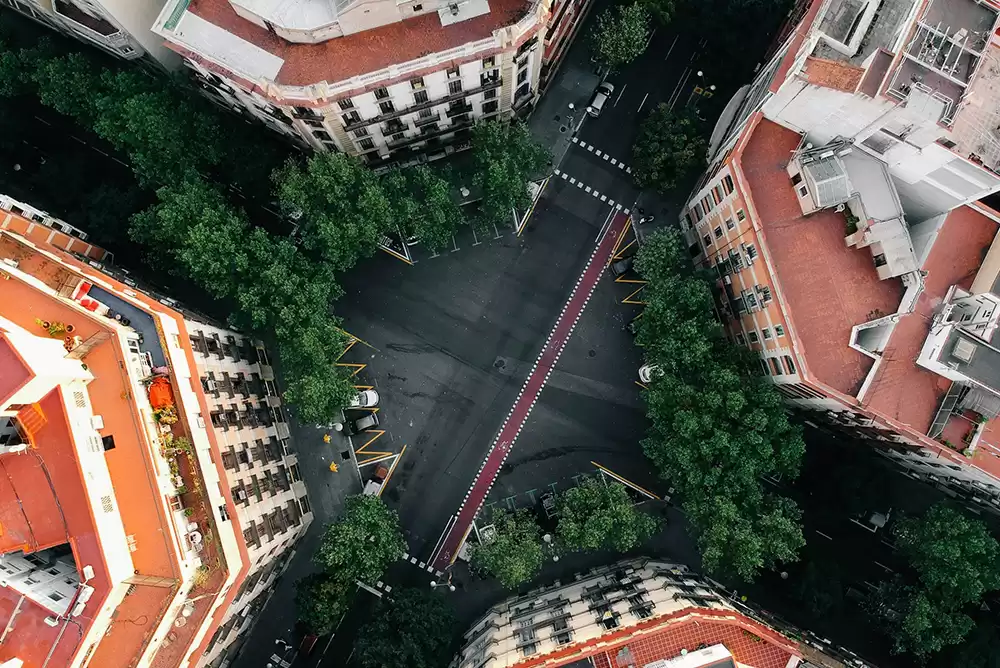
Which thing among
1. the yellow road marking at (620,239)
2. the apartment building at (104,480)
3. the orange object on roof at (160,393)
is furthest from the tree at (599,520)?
the orange object on roof at (160,393)

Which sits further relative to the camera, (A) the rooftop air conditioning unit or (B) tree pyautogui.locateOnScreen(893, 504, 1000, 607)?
(B) tree pyautogui.locateOnScreen(893, 504, 1000, 607)

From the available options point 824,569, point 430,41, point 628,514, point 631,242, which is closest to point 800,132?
point 631,242

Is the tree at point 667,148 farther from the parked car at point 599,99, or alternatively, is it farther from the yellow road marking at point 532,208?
the yellow road marking at point 532,208

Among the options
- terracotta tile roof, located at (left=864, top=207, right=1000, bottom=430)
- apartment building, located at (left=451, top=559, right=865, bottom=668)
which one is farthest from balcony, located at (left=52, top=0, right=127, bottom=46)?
terracotta tile roof, located at (left=864, top=207, right=1000, bottom=430)

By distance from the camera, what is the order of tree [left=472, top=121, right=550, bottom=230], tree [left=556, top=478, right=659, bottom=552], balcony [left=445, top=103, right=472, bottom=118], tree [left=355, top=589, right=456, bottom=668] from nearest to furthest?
tree [left=355, top=589, right=456, bottom=668] → tree [left=556, top=478, right=659, bottom=552] → tree [left=472, top=121, right=550, bottom=230] → balcony [left=445, top=103, right=472, bottom=118]

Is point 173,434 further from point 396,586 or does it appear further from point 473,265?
point 473,265

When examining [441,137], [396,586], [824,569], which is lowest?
[396,586]

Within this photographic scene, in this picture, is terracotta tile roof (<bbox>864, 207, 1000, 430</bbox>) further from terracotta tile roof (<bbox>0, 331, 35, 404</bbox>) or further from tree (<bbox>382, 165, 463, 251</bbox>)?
terracotta tile roof (<bbox>0, 331, 35, 404</bbox>)

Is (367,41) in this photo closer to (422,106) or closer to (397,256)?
(422,106)
